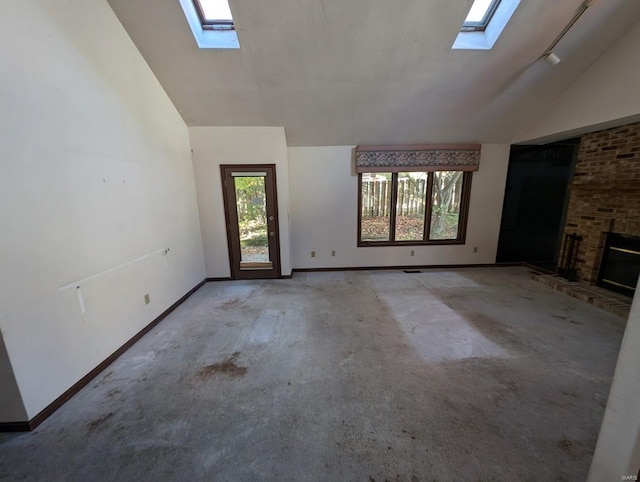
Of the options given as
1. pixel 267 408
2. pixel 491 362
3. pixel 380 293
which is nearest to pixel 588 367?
pixel 491 362

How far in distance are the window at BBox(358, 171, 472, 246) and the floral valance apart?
0.15 metres

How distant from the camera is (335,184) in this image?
14.4 ft

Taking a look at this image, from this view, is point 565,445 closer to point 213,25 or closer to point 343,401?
point 343,401

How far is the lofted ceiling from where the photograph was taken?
2.36 meters

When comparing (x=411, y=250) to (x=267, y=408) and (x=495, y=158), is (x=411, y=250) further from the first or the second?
(x=267, y=408)

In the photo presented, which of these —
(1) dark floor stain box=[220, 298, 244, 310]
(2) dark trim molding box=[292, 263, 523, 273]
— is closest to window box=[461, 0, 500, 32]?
(2) dark trim molding box=[292, 263, 523, 273]

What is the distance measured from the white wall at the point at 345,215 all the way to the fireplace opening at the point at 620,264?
1439mm

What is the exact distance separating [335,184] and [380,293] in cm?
206

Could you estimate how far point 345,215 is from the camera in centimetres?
450

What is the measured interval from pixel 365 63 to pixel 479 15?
1290mm

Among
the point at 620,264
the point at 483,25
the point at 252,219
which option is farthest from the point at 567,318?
the point at 252,219

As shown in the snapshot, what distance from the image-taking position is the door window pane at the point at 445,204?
Answer: 4523 millimetres

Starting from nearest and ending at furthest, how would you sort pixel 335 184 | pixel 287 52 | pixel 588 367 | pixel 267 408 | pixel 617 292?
pixel 267 408
pixel 588 367
pixel 287 52
pixel 617 292
pixel 335 184

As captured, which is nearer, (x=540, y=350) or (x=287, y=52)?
(x=540, y=350)
